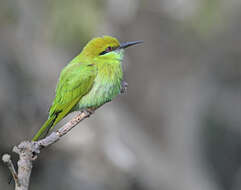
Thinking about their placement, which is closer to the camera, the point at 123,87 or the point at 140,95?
the point at 123,87

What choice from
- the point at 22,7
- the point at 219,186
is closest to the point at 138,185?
the point at 219,186

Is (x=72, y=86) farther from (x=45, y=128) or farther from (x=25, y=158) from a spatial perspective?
(x=25, y=158)

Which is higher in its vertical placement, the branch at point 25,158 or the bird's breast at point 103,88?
the bird's breast at point 103,88

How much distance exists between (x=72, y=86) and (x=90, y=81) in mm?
103

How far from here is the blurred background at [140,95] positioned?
414cm

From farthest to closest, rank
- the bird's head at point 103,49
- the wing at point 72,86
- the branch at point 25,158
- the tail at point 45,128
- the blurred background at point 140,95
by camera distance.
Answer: the blurred background at point 140,95 < the bird's head at point 103,49 < the wing at point 72,86 < the tail at point 45,128 < the branch at point 25,158

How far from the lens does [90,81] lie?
89.9 inches

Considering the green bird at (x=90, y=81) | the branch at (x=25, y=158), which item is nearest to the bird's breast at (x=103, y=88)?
the green bird at (x=90, y=81)

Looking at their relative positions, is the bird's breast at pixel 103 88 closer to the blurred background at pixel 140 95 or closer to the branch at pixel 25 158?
the branch at pixel 25 158

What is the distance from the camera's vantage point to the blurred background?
4145 mm

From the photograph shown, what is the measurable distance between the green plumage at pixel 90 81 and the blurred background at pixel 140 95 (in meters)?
1.53

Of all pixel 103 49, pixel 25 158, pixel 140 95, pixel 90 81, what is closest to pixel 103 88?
pixel 90 81

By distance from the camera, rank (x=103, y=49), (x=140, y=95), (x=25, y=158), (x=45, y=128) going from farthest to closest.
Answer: (x=140, y=95)
(x=103, y=49)
(x=45, y=128)
(x=25, y=158)

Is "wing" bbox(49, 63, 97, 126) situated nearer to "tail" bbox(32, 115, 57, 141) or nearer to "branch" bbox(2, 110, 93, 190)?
"tail" bbox(32, 115, 57, 141)
